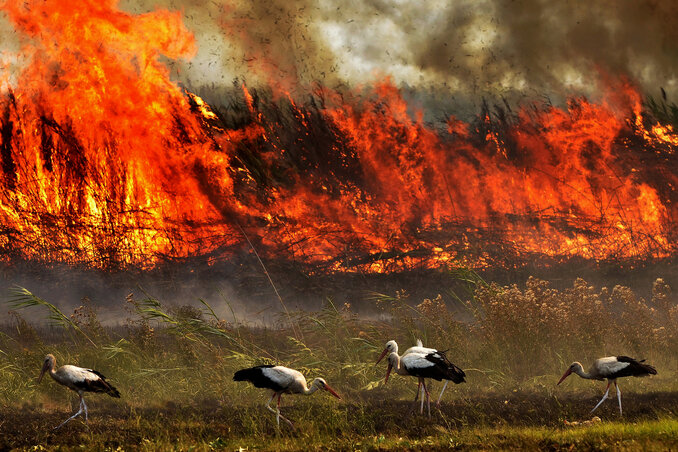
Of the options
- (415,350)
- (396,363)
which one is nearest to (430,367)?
(415,350)

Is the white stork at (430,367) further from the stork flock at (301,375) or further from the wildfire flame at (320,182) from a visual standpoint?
the wildfire flame at (320,182)

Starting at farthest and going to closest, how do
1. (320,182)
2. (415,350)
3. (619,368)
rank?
(320,182) < (415,350) < (619,368)

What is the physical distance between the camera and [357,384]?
1390 cm

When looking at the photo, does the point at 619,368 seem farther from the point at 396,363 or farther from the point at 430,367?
the point at 396,363

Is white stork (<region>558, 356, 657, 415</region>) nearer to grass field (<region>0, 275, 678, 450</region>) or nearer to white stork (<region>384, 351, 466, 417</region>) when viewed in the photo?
grass field (<region>0, 275, 678, 450</region>)

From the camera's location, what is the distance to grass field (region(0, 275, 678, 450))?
31.1ft

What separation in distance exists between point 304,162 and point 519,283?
8.39 meters

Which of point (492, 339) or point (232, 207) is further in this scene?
point (232, 207)

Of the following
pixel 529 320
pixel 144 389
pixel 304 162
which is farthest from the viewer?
pixel 304 162

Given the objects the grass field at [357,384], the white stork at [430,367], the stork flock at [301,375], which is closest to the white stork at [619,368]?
the stork flock at [301,375]

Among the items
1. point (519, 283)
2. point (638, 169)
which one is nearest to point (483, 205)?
point (519, 283)

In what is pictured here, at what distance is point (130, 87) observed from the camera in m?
21.9

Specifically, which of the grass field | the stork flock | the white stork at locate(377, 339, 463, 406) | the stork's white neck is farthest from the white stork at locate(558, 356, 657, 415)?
the stork's white neck

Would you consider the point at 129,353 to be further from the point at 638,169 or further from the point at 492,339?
the point at 638,169
